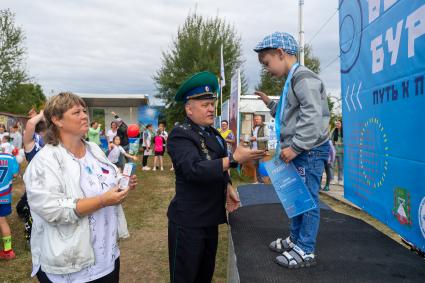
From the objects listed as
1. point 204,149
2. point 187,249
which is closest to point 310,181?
point 204,149

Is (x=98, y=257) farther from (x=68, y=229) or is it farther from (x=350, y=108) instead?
(x=350, y=108)

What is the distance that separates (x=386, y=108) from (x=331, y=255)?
44.8 inches

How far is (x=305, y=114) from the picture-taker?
201cm

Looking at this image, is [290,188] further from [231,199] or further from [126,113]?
[126,113]

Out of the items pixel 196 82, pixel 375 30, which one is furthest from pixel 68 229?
pixel 375 30

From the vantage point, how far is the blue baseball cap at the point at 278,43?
2193mm

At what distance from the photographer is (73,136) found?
1847 mm

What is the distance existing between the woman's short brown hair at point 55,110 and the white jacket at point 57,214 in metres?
0.07

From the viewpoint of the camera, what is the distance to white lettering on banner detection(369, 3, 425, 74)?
1.95 metres

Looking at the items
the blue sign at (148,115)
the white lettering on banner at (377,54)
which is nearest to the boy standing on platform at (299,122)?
the white lettering on banner at (377,54)

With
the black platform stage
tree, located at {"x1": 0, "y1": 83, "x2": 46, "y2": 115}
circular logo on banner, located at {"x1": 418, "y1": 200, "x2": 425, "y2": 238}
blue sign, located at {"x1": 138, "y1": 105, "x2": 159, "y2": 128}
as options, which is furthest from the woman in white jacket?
tree, located at {"x1": 0, "y1": 83, "x2": 46, "y2": 115}

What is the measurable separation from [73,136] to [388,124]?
2.10 metres

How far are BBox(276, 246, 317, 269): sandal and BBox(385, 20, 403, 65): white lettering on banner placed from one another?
1.44 metres

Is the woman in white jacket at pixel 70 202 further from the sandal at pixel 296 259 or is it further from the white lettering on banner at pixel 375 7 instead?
the white lettering on banner at pixel 375 7
